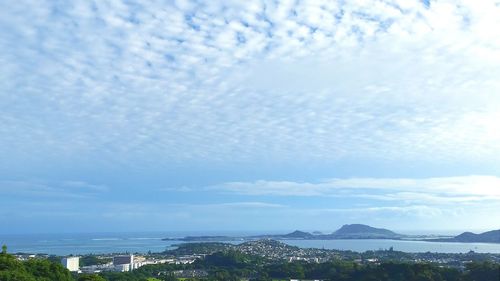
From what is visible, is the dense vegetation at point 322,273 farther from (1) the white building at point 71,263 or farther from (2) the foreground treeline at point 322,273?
(1) the white building at point 71,263

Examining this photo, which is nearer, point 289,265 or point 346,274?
point 346,274

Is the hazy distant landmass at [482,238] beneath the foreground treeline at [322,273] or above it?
beneath

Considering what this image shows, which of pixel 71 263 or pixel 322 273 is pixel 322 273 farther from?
pixel 71 263

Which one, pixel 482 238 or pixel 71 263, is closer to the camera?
pixel 71 263

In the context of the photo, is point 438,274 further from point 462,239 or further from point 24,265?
point 462,239

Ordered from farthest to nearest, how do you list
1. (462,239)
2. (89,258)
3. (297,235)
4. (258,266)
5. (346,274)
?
(297,235) → (462,239) → (89,258) → (258,266) → (346,274)

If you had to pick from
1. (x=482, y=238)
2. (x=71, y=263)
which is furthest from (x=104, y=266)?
(x=482, y=238)

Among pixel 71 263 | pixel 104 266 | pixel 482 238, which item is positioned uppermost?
pixel 71 263

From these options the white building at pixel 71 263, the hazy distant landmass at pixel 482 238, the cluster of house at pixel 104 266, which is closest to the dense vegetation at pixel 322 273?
the cluster of house at pixel 104 266

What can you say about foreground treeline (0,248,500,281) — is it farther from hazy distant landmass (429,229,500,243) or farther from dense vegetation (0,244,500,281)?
hazy distant landmass (429,229,500,243)

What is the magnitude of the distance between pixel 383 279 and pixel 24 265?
54.9 feet

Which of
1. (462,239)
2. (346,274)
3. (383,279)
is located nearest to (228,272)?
(346,274)

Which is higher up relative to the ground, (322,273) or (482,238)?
(322,273)

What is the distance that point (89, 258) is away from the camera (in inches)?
2297
